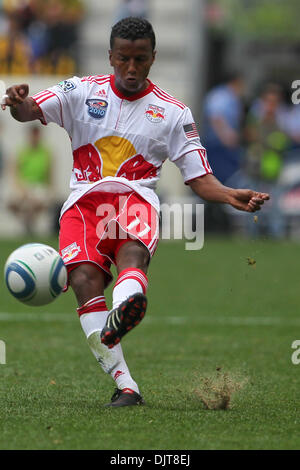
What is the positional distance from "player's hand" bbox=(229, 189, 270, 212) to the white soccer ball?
103 centimetres

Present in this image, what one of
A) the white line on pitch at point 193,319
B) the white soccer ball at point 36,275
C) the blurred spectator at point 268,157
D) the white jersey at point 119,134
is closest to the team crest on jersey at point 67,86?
the white jersey at point 119,134

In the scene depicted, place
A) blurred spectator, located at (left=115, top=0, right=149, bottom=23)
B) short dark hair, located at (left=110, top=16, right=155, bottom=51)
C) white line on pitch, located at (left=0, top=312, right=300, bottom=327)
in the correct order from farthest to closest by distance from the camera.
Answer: blurred spectator, located at (left=115, top=0, right=149, bottom=23) < white line on pitch, located at (left=0, top=312, right=300, bottom=327) < short dark hair, located at (left=110, top=16, right=155, bottom=51)

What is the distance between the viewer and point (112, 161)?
19.8 ft

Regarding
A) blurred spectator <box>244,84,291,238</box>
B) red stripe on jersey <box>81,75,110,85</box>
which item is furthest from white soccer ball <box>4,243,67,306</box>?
blurred spectator <box>244,84,291,238</box>

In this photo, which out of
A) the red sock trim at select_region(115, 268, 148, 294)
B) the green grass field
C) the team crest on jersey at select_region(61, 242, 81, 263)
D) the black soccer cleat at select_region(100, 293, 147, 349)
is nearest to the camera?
the green grass field

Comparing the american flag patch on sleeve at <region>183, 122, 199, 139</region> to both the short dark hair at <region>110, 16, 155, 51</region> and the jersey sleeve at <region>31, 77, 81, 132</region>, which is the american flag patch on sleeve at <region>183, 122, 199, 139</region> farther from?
the jersey sleeve at <region>31, 77, 81, 132</region>

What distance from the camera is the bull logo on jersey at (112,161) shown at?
19.8 feet

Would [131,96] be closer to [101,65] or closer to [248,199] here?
[248,199]

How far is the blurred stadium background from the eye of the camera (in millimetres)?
21094

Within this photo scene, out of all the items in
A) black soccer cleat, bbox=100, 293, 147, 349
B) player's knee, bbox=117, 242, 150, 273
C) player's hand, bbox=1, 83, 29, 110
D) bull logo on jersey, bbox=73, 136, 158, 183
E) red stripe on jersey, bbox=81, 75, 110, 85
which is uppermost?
red stripe on jersey, bbox=81, 75, 110, 85

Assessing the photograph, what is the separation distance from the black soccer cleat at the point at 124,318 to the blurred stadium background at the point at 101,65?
581 inches

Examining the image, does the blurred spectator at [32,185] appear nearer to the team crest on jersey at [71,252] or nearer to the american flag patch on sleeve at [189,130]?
the american flag patch on sleeve at [189,130]

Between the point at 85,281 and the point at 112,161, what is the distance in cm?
69
